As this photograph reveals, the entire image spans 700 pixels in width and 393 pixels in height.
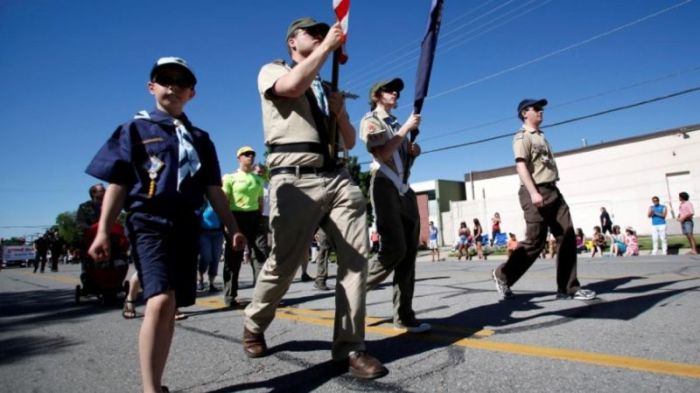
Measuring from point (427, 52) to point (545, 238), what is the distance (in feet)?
8.43

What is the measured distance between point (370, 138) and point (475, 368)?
176 cm

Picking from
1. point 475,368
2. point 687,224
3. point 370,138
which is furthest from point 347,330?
point 687,224

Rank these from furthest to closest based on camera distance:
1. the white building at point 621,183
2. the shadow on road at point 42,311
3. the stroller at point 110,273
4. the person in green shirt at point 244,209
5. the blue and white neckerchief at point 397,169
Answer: the white building at point 621,183 → the stroller at point 110,273 → the person in green shirt at point 244,209 → the shadow on road at point 42,311 → the blue and white neckerchief at point 397,169

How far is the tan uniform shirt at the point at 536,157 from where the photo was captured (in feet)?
15.1

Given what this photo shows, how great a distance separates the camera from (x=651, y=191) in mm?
27500

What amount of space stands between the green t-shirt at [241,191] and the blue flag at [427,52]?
Answer: 320cm

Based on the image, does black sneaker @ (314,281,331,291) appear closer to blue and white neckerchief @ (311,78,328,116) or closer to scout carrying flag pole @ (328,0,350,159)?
scout carrying flag pole @ (328,0,350,159)

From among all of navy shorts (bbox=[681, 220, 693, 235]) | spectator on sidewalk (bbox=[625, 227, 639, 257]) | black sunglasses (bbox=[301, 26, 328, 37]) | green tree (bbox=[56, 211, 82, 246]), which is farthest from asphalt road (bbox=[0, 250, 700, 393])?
green tree (bbox=[56, 211, 82, 246])

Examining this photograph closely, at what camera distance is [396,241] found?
333cm

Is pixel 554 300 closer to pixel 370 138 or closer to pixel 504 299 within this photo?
pixel 504 299

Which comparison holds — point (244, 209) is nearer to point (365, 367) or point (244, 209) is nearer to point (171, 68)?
point (171, 68)

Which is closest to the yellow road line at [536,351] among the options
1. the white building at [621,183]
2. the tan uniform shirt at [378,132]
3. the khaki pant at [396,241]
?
the khaki pant at [396,241]

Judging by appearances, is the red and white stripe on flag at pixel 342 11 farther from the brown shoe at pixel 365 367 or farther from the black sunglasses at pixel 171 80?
the brown shoe at pixel 365 367

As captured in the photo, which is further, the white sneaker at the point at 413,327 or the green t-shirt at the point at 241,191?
the green t-shirt at the point at 241,191
